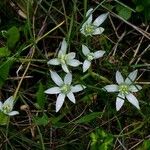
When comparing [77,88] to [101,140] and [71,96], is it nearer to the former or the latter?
[71,96]

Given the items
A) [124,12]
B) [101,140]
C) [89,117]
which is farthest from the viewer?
[124,12]

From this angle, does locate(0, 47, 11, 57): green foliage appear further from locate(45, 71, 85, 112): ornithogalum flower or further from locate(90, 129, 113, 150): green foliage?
locate(90, 129, 113, 150): green foliage

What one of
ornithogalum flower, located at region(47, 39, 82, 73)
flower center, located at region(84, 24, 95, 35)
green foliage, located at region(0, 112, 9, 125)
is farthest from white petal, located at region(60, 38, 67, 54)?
green foliage, located at region(0, 112, 9, 125)

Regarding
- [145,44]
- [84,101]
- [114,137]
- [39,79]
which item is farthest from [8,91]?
[145,44]

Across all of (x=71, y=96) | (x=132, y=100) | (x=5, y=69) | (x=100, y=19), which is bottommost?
(x=132, y=100)

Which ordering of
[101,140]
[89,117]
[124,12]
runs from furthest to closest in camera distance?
1. [124,12]
2. [89,117]
3. [101,140]

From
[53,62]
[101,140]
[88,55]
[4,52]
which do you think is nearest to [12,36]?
[4,52]

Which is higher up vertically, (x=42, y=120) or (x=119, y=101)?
(x=42, y=120)

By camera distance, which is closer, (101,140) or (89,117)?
(101,140)
